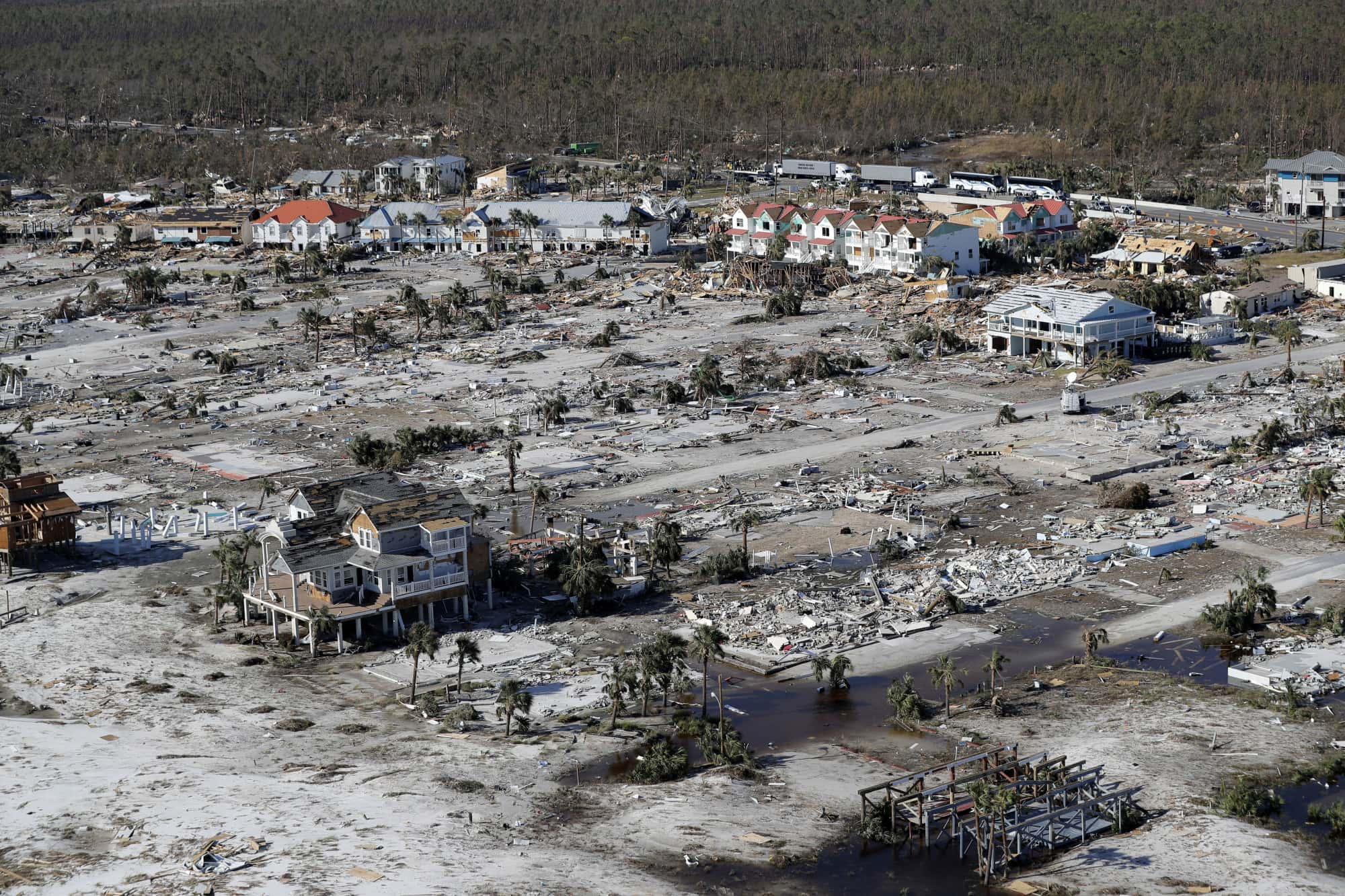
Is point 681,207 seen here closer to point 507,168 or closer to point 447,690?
point 507,168

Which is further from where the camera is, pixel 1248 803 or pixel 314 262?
pixel 314 262

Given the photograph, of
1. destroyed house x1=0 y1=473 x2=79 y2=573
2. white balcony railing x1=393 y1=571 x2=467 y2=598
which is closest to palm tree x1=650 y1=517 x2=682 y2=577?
white balcony railing x1=393 y1=571 x2=467 y2=598

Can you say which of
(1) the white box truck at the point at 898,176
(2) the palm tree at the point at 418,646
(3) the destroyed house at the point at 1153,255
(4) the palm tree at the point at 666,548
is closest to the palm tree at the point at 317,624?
(2) the palm tree at the point at 418,646

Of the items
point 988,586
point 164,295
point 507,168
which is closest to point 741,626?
point 988,586

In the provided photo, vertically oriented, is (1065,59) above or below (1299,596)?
above

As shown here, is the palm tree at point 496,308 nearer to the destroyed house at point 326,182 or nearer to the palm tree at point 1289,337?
the palm tree at point 1289,337

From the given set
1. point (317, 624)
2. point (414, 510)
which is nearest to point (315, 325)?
point (414, 510)

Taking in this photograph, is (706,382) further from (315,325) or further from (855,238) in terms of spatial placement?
(855,238)
